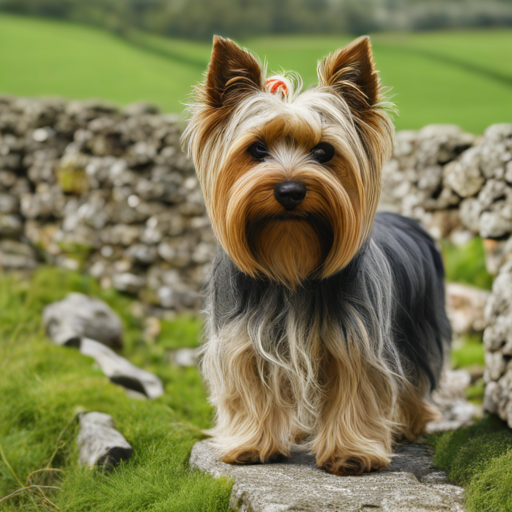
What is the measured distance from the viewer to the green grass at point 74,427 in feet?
11.7

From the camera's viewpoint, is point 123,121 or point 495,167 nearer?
point 495,167

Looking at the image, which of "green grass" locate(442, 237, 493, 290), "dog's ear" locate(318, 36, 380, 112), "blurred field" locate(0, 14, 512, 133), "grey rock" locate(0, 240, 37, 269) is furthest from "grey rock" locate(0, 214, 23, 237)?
"dog's ear" locate(318, 36, 380, 112)

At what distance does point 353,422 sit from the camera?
366cm

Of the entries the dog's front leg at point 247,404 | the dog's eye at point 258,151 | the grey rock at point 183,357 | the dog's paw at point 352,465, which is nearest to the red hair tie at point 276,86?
the dog's eye at point 258,151

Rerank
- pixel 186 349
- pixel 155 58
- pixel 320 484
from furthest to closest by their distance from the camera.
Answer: pixel 155 58, pixel 186 349, pixel 320 484

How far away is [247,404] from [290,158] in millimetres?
1552

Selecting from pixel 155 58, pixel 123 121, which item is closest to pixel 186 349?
pixel 123 121

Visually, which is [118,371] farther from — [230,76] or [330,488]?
[230,76]

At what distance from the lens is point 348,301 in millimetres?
3562

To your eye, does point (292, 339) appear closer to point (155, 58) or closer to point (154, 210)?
point (154, 210)

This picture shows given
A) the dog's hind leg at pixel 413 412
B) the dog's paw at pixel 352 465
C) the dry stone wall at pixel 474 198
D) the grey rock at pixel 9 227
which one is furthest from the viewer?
the grey rock at pixel 9 227

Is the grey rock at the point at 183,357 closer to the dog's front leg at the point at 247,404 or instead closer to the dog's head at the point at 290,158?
the dog's front leg at the point at 247,404

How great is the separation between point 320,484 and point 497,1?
42.1ft

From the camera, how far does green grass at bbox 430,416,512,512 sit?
3.13 metres
